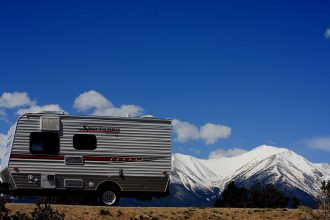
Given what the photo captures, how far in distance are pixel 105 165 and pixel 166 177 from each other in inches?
107

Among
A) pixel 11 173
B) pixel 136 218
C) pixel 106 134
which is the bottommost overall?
pixel 136 218

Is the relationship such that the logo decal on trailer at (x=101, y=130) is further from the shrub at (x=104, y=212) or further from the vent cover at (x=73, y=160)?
the shrub at (x=104, y=212)

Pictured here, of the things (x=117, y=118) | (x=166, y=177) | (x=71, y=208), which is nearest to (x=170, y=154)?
(x=166, y=177)

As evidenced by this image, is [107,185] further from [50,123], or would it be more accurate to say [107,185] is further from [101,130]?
[50,123]

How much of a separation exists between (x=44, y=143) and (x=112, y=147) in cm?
287

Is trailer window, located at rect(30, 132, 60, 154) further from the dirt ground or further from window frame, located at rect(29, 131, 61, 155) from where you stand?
the dirt ground

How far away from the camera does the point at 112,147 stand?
89.8ft

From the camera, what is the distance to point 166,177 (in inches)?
1096

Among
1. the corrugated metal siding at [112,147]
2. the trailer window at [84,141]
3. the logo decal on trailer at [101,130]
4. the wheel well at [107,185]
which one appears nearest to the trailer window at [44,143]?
the corrugated metal siding at [112,147]

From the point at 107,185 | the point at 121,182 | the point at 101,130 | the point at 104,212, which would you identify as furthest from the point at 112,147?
the point at 104,212

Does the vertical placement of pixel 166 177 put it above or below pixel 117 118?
below

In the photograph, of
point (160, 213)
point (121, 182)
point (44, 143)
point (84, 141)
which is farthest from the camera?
point (121, 182)

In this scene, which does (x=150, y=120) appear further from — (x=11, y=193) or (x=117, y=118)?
(x=11, y=193)

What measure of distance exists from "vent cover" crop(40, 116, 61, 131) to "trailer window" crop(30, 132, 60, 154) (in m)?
0.24
